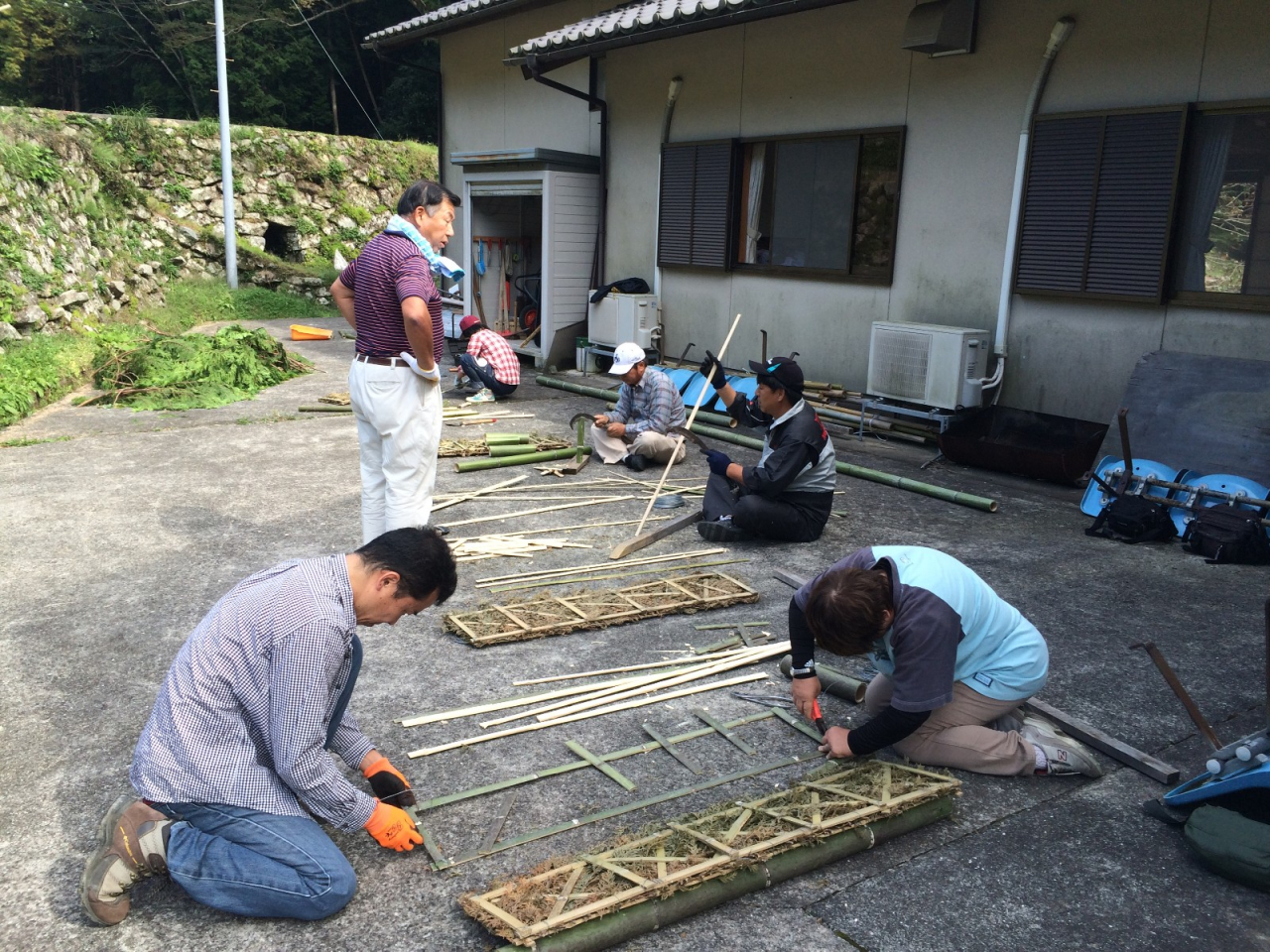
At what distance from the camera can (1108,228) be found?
793 centimetres

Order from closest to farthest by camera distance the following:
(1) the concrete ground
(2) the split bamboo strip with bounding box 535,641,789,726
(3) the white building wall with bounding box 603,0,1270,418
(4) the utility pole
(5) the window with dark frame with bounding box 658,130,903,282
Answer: (1) the concrete ground → (2) the split bamboo strip with bounding box 535,641,789,726 → (3) the white building wall with bounding box 603,0,1270,418 → (5) the window with dark frame with bounding box 658,130,903,282 → (4) the utility pole

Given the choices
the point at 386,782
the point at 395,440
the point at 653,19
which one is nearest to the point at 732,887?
the point at 386,782

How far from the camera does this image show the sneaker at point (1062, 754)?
3732mm

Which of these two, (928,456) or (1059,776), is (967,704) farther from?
(928,456)

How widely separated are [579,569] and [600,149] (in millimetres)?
8756

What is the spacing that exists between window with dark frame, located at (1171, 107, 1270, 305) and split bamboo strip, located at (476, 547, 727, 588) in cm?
458

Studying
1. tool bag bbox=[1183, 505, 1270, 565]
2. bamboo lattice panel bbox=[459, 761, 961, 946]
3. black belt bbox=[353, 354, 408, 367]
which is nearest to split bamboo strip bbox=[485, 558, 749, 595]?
black belt bbox=[353, 354, 408, 367]

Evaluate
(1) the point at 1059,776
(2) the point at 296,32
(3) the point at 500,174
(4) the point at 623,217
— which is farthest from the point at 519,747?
(2) the point at 296,32

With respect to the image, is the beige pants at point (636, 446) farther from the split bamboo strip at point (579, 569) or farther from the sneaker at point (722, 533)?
the split bamboo strip at point (579, 569)

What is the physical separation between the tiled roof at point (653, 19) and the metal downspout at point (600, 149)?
493 mm

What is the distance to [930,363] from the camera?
8805 millimetres

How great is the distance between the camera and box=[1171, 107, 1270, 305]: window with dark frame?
7.26 metres

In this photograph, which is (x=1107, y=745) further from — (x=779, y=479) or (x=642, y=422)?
(x=642, y=422)

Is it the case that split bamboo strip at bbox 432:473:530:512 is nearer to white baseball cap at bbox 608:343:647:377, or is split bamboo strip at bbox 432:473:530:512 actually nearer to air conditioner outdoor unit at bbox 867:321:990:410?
white baseball cap at bbox 608:343:647:377
